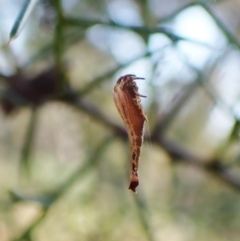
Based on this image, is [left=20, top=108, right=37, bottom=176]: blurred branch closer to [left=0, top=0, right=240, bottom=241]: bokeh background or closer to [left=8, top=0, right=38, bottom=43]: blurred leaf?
[left=0, top=0, right=240, bottom=241]: bokeh background

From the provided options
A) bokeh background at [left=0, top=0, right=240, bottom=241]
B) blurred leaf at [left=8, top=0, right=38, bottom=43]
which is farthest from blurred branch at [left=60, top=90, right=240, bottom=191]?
blurred leaf at [left=8, top=0, right=38, bottom=43]

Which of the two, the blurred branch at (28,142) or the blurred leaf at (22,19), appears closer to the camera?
the blurred leaf at (22,19)

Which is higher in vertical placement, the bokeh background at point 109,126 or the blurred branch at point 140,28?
the blurred branch at point 140,28

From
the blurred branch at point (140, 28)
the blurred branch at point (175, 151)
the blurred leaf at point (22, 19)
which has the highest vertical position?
the blurred leaf at point (22, 19)

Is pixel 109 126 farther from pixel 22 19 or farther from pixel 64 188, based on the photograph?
pixel 22 19

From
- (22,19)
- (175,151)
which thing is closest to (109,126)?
(175,151)

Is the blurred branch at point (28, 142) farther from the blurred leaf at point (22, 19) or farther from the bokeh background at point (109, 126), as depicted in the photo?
the blurred leaf at point (22, 19)

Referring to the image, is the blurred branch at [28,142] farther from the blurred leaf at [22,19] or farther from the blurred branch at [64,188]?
the blurred leaf at [22,19]

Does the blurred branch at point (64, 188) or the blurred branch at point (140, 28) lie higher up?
the blurred branch at point (140, 28)

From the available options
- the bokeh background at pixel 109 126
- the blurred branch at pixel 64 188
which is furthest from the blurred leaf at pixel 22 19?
the blurred branch at pixel 64 188
